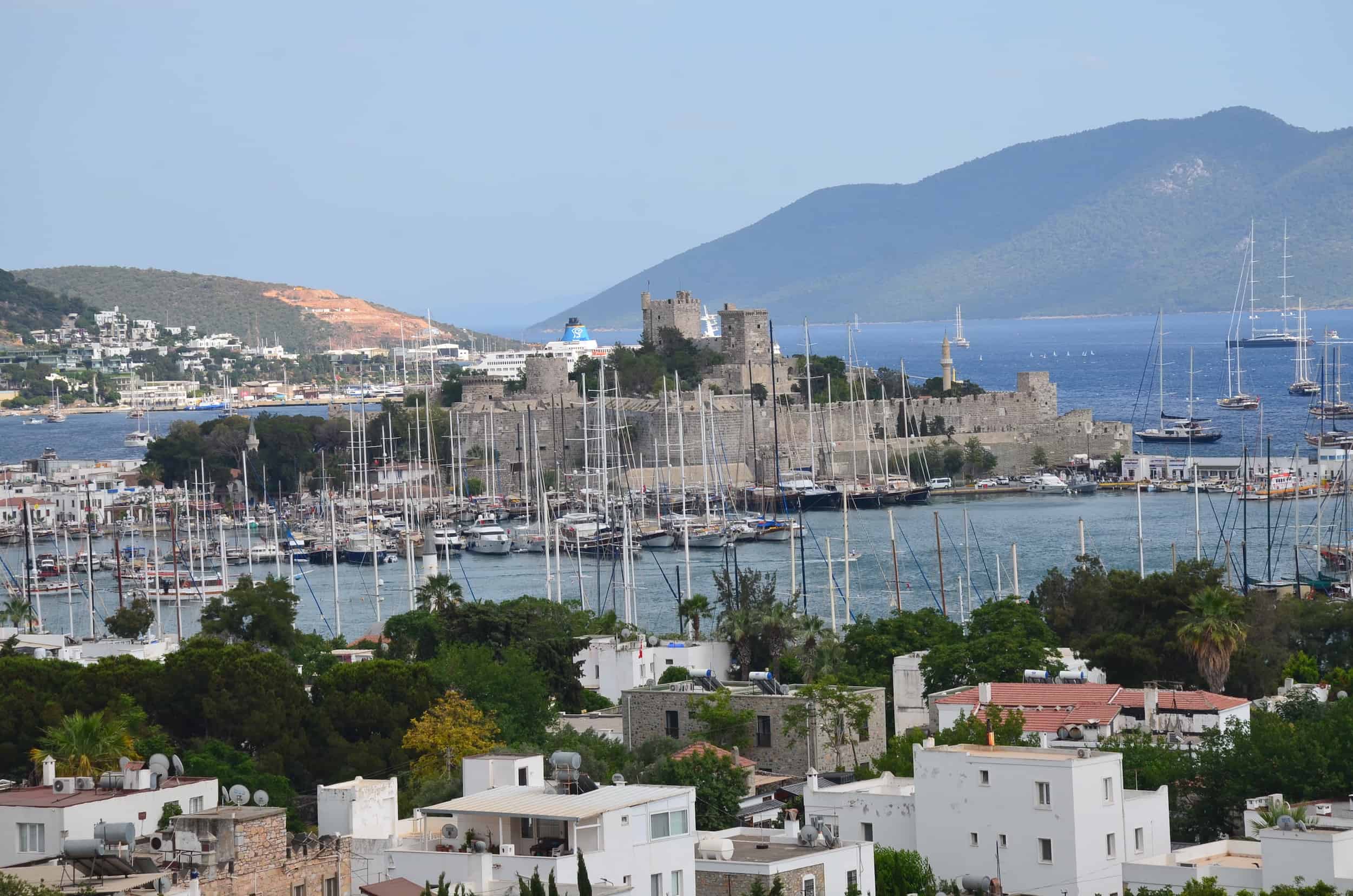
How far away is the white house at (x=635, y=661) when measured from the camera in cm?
2731

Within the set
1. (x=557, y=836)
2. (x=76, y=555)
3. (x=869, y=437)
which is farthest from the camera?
(x=869, y=437)

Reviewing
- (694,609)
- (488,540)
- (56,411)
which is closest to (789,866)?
(694,609)

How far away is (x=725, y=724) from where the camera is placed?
73.7 feet

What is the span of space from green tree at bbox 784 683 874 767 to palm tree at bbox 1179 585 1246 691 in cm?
467

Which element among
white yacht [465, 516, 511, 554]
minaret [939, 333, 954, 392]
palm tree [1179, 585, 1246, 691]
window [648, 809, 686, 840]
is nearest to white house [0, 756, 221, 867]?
window [648, 809, 686, 840]

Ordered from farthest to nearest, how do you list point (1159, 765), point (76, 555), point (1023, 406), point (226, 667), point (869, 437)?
point (1023, 406) < point (869, 437) < point (76, 555) < point (226, 667) < point (1159, 765)

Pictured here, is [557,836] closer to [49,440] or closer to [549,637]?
[549,637]

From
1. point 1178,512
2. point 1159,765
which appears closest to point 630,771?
point 1159,765

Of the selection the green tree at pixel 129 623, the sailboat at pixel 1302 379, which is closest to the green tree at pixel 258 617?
the green tree at pixel 129 623

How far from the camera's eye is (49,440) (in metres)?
124

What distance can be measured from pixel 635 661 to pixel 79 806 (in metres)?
12.1

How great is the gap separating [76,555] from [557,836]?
47258 millimetres

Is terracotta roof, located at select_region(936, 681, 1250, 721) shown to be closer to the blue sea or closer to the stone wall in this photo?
the stone wall

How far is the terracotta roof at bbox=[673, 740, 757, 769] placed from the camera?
67.6ft
